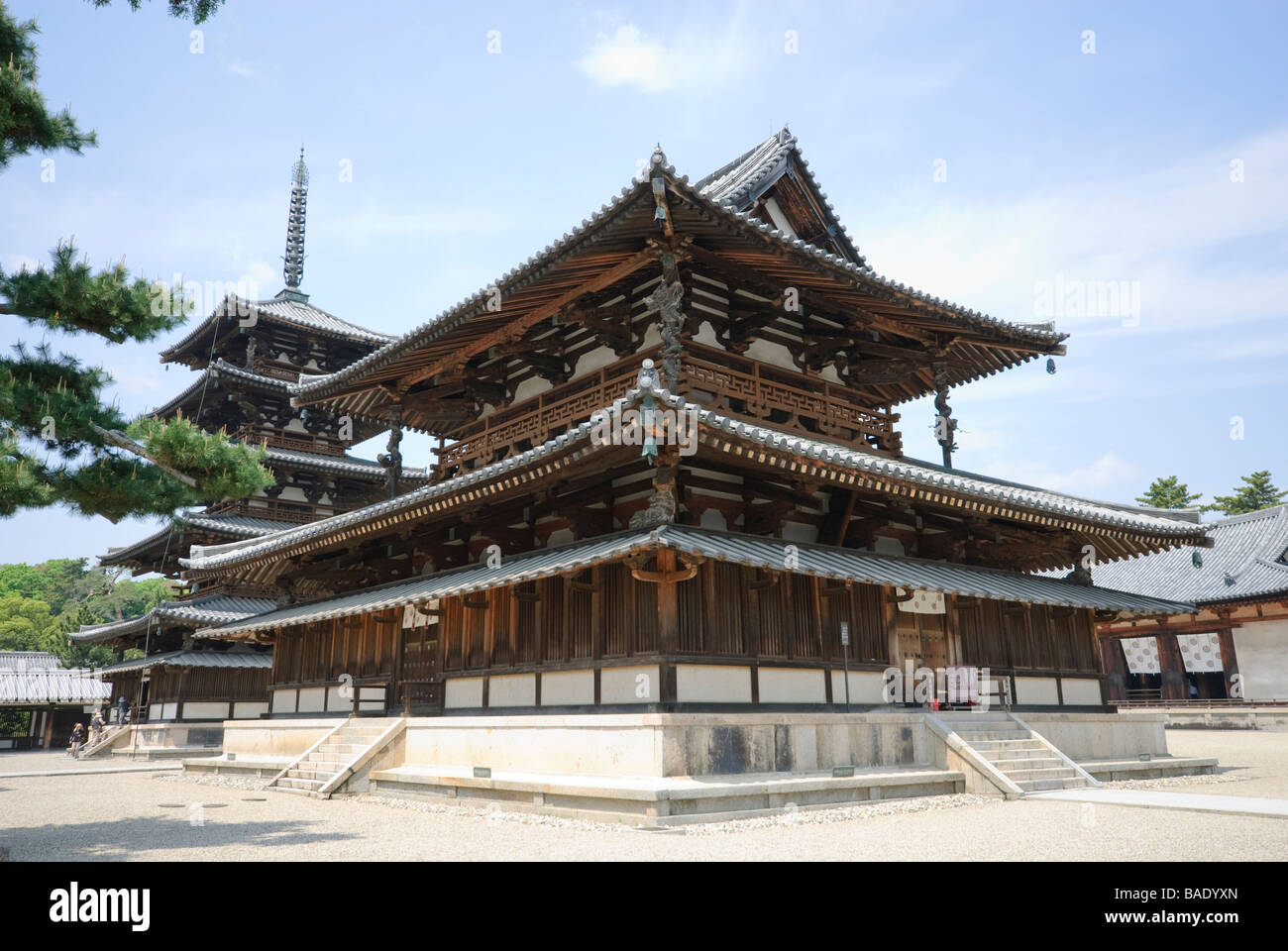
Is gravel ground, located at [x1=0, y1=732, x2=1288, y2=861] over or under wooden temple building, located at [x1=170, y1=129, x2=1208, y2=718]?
under

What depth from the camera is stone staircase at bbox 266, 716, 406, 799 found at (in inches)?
627

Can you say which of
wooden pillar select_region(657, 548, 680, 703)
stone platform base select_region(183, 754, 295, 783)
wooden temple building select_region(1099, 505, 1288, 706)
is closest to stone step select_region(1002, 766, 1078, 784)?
wooden pillar select_region(657, 548, 680, 703)

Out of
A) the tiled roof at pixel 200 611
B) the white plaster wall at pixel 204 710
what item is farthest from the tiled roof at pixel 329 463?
the white plaster wall at pixel 204 710

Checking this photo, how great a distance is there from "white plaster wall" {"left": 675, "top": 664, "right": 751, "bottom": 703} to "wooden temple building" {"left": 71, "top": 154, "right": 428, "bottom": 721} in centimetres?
2066

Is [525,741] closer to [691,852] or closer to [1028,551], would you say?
[691,852]

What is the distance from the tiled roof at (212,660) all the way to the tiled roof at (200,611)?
4.27ft

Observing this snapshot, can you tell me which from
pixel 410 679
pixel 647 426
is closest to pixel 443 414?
pixel 410 679

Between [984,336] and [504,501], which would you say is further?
[984,336]

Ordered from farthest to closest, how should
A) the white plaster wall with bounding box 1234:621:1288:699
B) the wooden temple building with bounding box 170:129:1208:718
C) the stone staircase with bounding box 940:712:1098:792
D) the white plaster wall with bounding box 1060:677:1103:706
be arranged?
Result: the white plaster wall with bounding box 1234:621:1288:699
the white plaster wall with bounding box 1060:677:1103:706
the stone staircase with bounding box 940:712:1098:792
the wooden temple building with bounding box 170:129:1208:718

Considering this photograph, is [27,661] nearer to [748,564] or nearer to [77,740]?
[77,740]

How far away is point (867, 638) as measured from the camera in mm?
15094

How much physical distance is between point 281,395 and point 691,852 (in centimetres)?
2905

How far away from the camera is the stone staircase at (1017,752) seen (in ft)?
46.6

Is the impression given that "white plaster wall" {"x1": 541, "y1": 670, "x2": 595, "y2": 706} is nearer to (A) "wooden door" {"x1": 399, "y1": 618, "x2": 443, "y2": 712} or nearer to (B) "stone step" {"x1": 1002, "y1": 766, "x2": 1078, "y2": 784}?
(A) "wooden door" {"x1": 399, "y1": 618, "x2": 443, "y2": 712}
